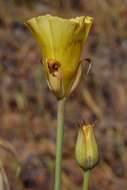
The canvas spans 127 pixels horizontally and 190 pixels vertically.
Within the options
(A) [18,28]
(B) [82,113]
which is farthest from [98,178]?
(A) [18,28]

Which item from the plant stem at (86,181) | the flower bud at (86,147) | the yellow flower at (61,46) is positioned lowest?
the plant stem at (86,181)

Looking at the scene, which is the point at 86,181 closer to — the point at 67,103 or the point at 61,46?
the point at 61,46

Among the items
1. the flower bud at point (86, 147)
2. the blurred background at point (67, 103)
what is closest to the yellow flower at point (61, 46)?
the flower bud at point (86, 147)

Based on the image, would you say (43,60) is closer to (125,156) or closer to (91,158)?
(91,158)

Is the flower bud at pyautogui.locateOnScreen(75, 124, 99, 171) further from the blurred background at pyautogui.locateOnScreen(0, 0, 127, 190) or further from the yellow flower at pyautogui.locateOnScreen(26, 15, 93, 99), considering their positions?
the blurred background at pyautogui.locateOnScreen(0, 0, 127, 190)

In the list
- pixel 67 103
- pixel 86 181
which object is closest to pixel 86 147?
pixel 86 181

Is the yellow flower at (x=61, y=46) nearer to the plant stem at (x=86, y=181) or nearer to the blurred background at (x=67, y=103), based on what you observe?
the plant stem at (x=86, y=181)
